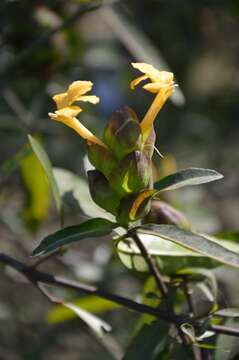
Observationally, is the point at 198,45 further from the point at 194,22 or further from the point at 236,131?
the point at 236,131

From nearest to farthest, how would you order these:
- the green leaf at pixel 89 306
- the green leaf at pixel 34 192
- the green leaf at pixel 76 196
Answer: the green leaf at pixel 76 196, the green leaf at pixel 89 306, the green leaf at pixel 34 192

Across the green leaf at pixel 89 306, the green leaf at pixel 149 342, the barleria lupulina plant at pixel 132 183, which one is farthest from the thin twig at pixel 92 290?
the green leaf at pixel 89 306

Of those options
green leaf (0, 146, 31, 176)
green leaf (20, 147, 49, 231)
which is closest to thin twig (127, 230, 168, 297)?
green leaf (0, 146, 31, 176)

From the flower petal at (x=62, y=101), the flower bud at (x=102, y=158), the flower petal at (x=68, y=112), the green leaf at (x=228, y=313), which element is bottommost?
the green leaf at (x=228, y=313)

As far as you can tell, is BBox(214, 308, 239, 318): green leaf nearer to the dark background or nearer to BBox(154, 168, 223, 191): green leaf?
BBox(154, 168, 223, 191): green leaf

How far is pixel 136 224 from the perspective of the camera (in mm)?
1282

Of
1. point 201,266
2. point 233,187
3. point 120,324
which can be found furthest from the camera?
point 233,187

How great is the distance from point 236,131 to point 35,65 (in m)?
1.27

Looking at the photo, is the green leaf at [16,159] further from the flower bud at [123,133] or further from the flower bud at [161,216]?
the flower bud at [123,133]

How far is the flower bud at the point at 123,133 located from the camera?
47.3 inches

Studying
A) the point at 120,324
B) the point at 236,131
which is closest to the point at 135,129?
the point at 120,324

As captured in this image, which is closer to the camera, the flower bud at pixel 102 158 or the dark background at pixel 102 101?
the flower bud at pixel 102 158

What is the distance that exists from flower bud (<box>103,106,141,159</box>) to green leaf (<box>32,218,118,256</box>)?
0.10 metres

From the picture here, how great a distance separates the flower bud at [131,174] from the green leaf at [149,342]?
28 cm
